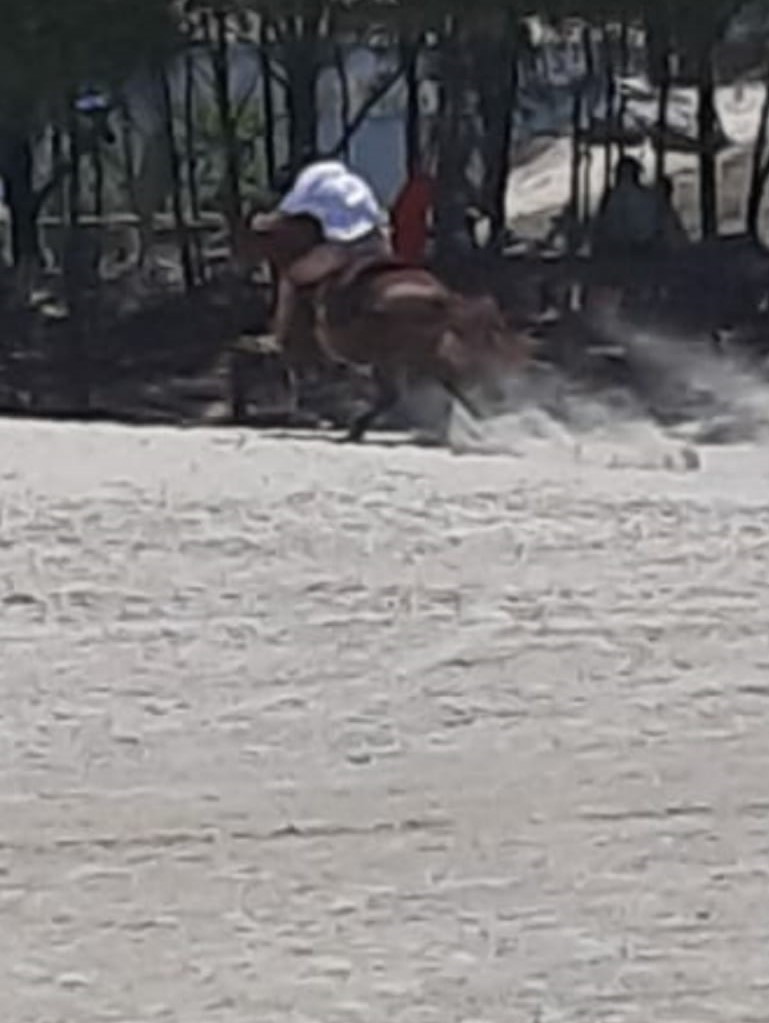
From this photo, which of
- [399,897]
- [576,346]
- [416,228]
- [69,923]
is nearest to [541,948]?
[399,897]

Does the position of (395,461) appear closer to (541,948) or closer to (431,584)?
(431,584)

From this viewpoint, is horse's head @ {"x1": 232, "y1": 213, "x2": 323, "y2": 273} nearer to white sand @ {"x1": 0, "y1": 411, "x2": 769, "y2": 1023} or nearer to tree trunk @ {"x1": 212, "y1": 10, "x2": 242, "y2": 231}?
white sand @ {"x1": 0, "y1": 411, "x2": 769, "y2": 1023}

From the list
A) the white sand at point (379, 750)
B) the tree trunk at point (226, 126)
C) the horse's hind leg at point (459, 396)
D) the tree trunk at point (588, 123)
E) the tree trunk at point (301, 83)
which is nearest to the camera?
the white sand at point (379, 750)

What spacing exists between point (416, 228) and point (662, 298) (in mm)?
4687

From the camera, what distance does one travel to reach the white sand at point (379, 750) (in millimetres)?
4625

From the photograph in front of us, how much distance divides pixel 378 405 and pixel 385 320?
0.41 m

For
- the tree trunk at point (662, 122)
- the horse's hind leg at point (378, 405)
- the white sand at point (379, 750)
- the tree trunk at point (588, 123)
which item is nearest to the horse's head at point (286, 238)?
the horse's hind leg at point (378, 405)

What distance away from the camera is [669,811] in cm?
516

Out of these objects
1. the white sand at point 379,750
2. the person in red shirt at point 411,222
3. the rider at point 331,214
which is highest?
the white sand at point 379,750

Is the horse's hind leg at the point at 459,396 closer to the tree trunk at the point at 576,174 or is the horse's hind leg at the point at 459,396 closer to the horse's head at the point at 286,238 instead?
the horse's head at the point at 286,238

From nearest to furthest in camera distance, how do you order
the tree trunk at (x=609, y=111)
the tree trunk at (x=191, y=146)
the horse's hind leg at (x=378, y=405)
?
the horse's hind leg at (x=378, y=405)
the tree trunk at (x=609, y=111)
the tree trunk at (x=191, y=146)

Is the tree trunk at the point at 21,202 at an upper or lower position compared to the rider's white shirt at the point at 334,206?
lower

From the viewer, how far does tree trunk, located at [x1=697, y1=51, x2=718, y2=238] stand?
79.6 feet

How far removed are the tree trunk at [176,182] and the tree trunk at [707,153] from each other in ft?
13.2
